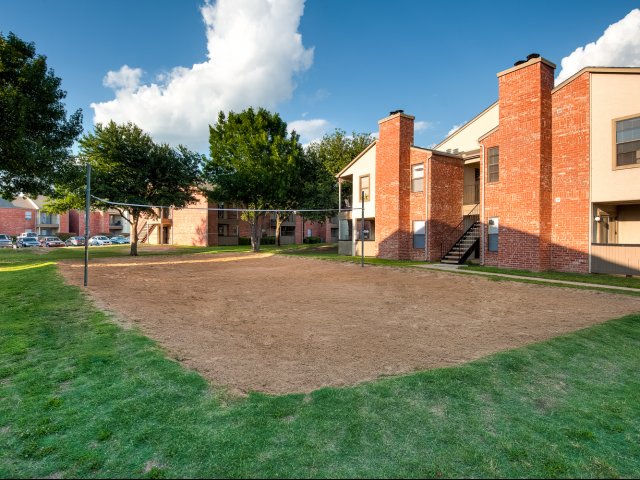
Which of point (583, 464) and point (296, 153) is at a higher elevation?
point (296, 153)

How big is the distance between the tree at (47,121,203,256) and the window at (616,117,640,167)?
1138 inches

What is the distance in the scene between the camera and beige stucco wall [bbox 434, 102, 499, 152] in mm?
24656

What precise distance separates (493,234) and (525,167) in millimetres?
3893

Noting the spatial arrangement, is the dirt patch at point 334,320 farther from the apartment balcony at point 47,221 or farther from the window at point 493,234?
the apartment balcony at point 47,221

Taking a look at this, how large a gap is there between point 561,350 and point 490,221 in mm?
14741

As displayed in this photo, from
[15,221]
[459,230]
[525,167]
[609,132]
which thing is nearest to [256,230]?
[459,230]

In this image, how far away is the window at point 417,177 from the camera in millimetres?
23325

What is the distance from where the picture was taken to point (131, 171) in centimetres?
2881

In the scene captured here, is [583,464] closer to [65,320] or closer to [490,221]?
[65,320]

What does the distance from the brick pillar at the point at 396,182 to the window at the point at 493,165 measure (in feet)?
18.1

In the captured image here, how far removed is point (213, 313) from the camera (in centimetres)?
885

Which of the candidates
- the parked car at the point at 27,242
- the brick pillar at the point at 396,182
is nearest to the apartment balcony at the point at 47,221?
the parked car at the point at 27,242

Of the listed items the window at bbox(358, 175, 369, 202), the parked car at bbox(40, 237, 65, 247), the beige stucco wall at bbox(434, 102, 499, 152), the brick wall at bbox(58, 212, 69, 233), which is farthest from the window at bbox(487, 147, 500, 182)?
the brick wall at bbox(58, 212, 69, 233)

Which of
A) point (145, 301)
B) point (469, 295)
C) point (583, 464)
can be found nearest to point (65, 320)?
point (145, 301)
